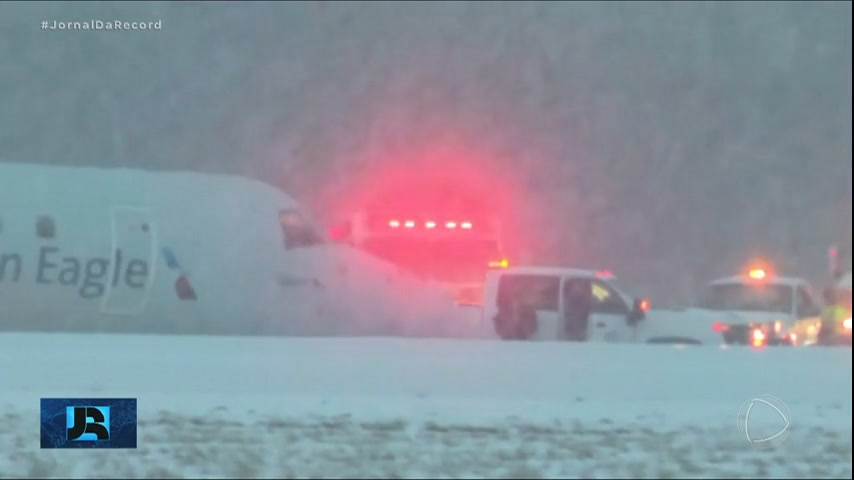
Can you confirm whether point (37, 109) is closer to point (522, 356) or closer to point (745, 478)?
point (522, 356)

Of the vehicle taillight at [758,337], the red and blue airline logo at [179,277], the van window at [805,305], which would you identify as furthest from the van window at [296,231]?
the van window at [805,305]

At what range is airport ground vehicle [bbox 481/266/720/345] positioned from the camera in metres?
13.6

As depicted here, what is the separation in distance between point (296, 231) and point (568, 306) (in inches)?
121

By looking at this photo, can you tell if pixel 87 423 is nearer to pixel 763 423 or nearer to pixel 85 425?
pixel 85 425

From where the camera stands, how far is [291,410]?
7.93 meters

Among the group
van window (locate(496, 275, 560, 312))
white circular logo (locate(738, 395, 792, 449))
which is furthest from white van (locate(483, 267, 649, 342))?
white circular logo (locate(738, 395, 792, 449))

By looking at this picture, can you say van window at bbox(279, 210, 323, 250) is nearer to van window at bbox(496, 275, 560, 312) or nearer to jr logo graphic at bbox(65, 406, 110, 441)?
van window at bbox(496, 275, 560, 312)

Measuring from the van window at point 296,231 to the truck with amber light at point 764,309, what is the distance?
4.79 metres

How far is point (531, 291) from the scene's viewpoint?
45.5 ft

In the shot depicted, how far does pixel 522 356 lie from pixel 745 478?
4.24 m

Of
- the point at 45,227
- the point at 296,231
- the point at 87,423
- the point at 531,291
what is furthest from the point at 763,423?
the point at 45,227

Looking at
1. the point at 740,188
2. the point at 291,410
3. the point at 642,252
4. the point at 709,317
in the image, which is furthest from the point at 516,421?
the point at 740,188

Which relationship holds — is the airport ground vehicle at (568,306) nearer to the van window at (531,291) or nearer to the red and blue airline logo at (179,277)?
the van window at (531,291)

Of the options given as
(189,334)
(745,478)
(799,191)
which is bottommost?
Answer: (745,478)
